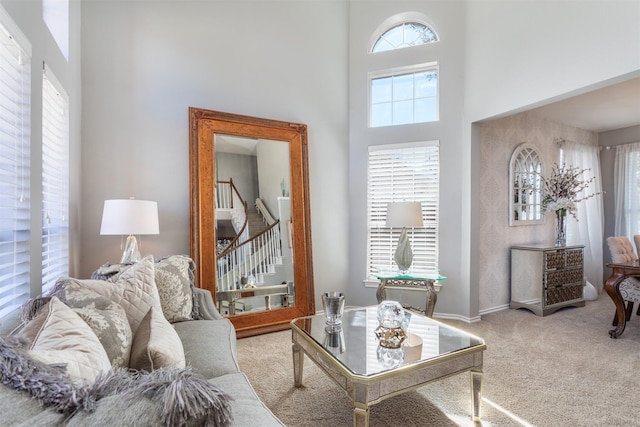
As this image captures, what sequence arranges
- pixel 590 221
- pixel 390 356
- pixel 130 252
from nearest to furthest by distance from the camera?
pixel 390 356, pixel 130 252, pixel 590 221

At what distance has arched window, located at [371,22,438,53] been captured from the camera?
149 inches

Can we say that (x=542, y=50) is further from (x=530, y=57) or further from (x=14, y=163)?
(x=14, y=163)

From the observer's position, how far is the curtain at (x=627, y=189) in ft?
16.2

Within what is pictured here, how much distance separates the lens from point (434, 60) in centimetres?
367

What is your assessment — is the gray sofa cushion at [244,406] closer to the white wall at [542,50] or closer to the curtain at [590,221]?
the white wall at [542,50]

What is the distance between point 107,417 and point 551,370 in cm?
294

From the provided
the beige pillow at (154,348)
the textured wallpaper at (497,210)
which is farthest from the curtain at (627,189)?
the beige pillow at (154,348)

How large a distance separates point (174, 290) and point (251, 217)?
126 cm

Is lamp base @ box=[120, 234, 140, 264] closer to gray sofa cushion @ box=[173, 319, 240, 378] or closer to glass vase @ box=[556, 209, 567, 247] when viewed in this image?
gray sofa cushion @ box=[173, 319, 240, 378]

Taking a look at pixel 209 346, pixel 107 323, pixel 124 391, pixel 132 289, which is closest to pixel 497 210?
pixel 209 346

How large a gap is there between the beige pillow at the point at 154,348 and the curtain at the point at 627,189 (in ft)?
21.5

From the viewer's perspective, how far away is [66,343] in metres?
0.95

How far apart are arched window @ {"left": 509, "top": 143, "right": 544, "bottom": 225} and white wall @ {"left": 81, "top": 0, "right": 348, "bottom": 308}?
2146 millimetres

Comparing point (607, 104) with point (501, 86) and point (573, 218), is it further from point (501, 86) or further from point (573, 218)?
point (501, 86)
